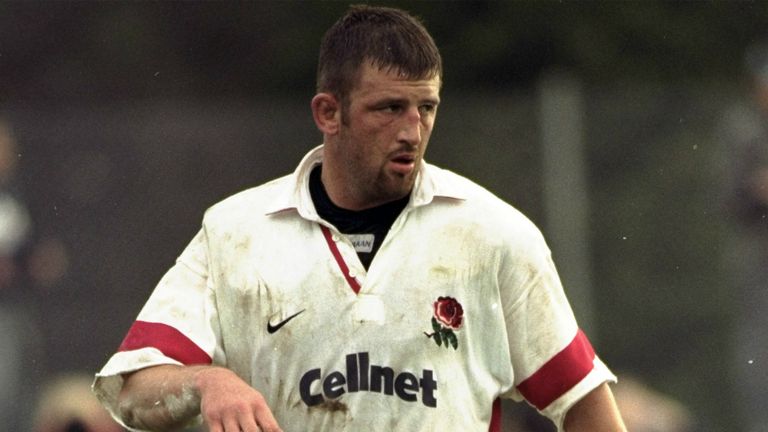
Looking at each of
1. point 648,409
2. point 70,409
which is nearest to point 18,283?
point 70,409

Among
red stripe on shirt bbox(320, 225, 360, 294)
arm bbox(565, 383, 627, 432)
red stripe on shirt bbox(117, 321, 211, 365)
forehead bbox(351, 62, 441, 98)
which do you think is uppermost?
forehead bbox(351, 62, 441, 98)

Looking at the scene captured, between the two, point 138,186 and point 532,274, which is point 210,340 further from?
point 138,186

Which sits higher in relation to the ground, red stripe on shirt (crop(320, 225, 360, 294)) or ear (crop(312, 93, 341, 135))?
ear (crop(312, 93, 341, 135))

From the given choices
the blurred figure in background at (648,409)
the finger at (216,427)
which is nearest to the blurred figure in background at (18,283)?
the blurred figure in background at (648,409)

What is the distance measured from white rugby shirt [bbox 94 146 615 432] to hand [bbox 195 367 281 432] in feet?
1.20

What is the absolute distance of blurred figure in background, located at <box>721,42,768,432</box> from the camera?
1220 centimetres

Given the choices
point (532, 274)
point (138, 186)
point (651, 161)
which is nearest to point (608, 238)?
point (651, 161)

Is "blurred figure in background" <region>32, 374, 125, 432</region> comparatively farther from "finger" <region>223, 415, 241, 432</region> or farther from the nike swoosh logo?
"finger" <region>223, 415, 241, 432</region>

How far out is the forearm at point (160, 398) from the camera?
5.96 m

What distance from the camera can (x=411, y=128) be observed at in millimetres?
6129

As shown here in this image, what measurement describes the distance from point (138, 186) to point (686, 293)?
326 centimetres

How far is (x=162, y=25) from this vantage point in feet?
57.9

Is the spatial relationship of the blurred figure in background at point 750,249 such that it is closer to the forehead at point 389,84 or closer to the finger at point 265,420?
the forehead at point 389,84

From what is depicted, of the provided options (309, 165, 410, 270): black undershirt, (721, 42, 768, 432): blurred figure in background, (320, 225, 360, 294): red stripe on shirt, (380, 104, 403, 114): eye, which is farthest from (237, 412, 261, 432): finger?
A: (721, 42, 768, 432): blurred figure in background
